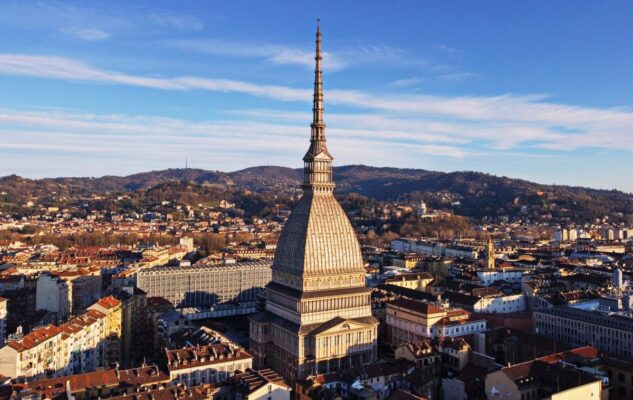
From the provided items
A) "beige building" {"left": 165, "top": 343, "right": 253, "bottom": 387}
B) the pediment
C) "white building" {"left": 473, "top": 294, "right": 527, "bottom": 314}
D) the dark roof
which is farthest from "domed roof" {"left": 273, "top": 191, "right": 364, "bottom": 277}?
"white building" {"left": 473, "top": 294, "right": 527, "bottom": 314}

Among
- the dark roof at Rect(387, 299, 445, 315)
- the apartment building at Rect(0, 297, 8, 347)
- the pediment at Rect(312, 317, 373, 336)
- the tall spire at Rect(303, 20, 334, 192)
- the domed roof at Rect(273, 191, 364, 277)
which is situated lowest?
the apartment building at Rect(0, 297, 8, 347)

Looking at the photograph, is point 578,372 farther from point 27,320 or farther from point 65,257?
point 65,257

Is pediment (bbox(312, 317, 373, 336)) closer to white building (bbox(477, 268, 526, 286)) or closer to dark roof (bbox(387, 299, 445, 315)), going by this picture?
dark roof (bbox(387, 299, 445, 315))

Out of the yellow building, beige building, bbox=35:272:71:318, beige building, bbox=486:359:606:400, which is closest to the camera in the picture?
beige building, bbox=486:359:606:400

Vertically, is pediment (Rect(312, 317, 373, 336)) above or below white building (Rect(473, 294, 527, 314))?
above

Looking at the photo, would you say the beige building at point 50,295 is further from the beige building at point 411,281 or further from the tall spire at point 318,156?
the beige building at point 411,281

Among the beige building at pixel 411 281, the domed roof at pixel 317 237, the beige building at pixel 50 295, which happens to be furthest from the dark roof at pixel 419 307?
the beige building at pixel 50 295

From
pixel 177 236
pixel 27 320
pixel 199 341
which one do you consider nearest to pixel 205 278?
pixel 27 320

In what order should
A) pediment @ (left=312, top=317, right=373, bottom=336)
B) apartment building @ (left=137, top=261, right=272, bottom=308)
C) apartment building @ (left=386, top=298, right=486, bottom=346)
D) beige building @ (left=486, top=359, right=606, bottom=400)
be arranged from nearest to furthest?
beige building @ (left=486, top=359, right=606, bottom=400)
pediment @ (left=312, top=317, right=373, bottom=336)
apartment building @ (left=386, top=298, right=486, bottom=346)
apartment building @ (left=137, top=261, right=272, bottom=308)
